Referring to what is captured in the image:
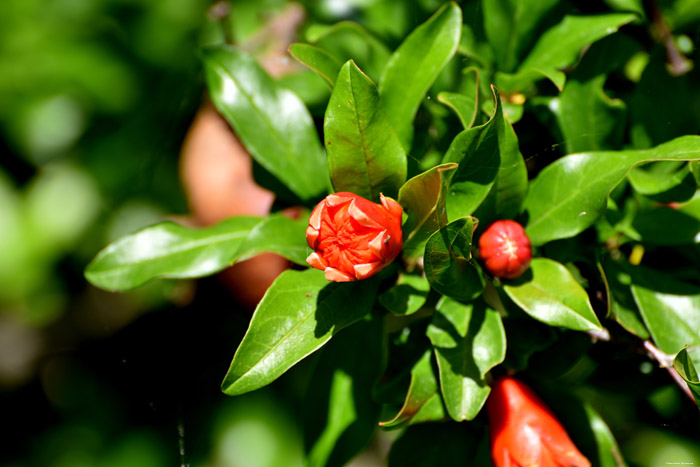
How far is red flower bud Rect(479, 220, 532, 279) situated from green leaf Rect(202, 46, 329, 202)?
9.1 inches

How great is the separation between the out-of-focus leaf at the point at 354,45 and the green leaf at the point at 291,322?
0.30 metres

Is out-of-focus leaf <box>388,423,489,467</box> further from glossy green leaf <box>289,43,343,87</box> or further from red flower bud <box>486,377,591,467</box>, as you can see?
glossy green leaf <box>289,43,343,87</box>

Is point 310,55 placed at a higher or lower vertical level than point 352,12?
higher

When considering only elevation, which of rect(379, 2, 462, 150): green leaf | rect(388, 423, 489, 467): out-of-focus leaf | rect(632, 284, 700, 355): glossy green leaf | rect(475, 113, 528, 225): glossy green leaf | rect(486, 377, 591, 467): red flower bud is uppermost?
rect(379, 2, 462, 150): green leaf

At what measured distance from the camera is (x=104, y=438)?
1.48 m

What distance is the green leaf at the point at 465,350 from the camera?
55 centimetres

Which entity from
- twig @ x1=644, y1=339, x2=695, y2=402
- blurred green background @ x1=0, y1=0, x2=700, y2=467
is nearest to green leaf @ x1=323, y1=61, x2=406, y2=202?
twig @ x1=644, y1=339, x2=695, y2=402

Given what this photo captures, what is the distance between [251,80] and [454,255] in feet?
1.23

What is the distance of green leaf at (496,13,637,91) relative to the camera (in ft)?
2.16

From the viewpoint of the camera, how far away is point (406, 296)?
0.59 m

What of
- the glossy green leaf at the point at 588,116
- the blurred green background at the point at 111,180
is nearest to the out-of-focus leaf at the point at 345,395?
the glossy green leaf at the point at 588,116

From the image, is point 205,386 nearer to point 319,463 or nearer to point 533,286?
point 319,463

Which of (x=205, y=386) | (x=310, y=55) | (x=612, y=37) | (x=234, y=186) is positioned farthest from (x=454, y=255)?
(x=205, y=386)

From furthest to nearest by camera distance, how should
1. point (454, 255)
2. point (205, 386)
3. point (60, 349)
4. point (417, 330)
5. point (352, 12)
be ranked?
point (60, 349) → point (205, 386) → point (352, 12) → point (417, 330) → point (454, 255)
